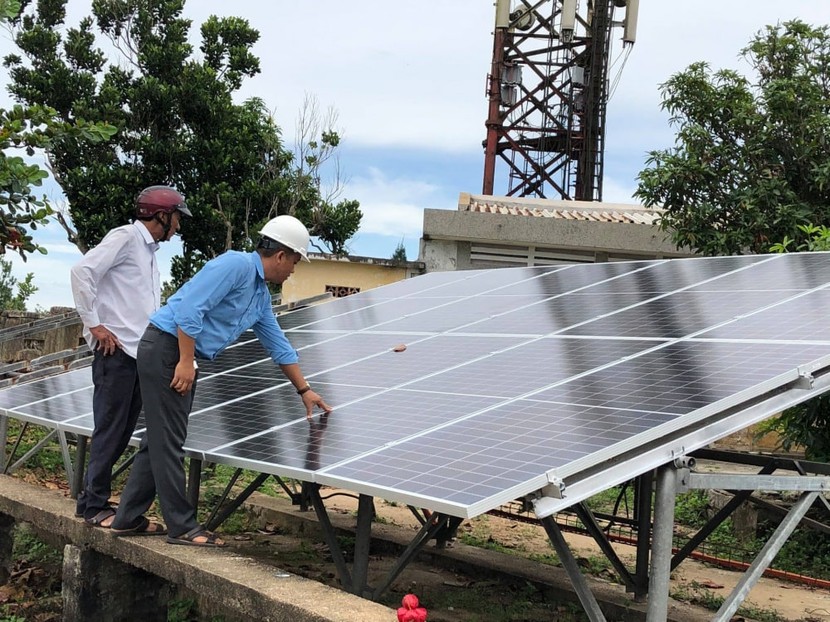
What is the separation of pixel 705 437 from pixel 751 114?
36.4 ft

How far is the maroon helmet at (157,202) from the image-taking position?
20.6ft

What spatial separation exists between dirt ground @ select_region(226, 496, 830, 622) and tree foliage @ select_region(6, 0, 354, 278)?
1253 centimetres

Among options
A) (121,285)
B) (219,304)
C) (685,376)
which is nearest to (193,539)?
(219,304)

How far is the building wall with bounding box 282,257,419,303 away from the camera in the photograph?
20672 millimetres

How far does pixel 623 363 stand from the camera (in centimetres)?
562

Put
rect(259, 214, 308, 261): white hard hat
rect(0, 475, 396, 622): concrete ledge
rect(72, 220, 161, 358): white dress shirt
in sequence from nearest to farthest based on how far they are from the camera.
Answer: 1. rect(0, 475, 396, 622): concrete ledge
2. rect(259, 214, 308, 261): white hard hat
3. rect(72, 220, 161, 358): white dress shirt

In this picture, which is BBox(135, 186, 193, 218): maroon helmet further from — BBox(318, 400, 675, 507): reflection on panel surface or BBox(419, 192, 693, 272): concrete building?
BBox(419, 192, 693, 272): concrete building

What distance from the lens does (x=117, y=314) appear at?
6.33 m

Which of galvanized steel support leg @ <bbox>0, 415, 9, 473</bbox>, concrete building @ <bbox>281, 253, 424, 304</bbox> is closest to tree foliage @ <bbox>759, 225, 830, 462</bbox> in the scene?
galvanized steel support leg @ <bbox>0, 415, 9, 473</bbox>

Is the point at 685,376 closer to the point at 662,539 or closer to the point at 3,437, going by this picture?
the point at 662,539

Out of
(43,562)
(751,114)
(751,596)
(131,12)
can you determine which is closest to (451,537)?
(751,596)

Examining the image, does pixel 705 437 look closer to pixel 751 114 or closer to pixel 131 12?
pixel 751 114

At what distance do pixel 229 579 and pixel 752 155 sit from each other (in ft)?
37.5

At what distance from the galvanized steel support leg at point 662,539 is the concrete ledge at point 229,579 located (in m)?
1.27
